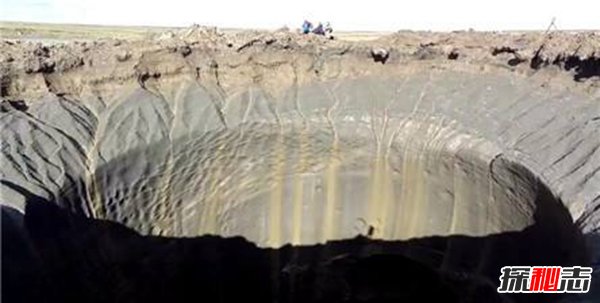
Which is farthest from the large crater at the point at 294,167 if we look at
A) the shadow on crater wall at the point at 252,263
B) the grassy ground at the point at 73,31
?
the grassy ground at the point at 73,31

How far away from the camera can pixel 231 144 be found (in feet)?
25.1

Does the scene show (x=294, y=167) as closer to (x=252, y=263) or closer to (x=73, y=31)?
(x=252, y=263)

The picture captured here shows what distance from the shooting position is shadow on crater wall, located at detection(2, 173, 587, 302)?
5.68m

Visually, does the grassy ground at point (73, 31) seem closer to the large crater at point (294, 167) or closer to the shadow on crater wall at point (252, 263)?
the large crater at point (294, 167)

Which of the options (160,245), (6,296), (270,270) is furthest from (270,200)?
(6,296)

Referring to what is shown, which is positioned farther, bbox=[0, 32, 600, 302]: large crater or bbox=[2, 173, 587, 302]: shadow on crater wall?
bbox=[0, 32, 600, 302]: large crater

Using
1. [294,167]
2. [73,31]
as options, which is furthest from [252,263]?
[73,31]

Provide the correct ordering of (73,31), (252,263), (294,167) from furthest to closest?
(73,31)
(252,263)
(294,167)

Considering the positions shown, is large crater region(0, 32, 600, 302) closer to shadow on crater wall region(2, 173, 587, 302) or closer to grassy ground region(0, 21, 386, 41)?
shadow on crater wall region(2, 173, 587, 302)

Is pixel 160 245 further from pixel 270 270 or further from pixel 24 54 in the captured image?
pixel 24 54

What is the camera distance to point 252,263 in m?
8.42

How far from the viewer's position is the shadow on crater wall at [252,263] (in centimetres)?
568

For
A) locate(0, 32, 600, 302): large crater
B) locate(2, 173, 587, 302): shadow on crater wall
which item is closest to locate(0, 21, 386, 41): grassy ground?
locate(0, 32, 600, 302): large crater

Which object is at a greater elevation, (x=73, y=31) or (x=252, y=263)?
(x=252, y=263)
